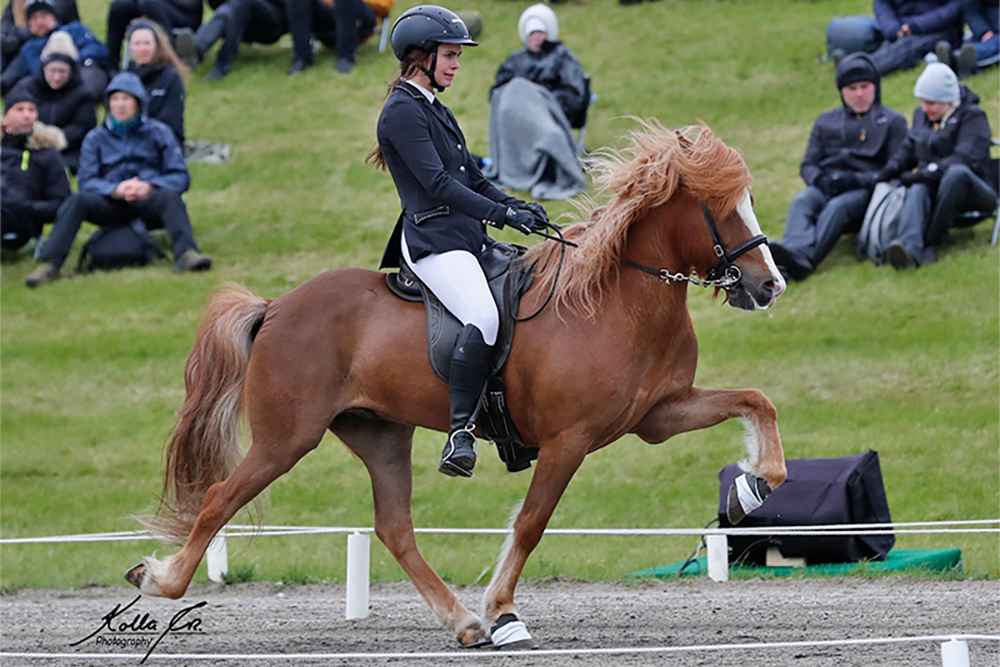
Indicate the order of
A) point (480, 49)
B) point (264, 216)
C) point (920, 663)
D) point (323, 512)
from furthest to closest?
point (480, 49) < point (264, 216) < point (323, 512) < point (920, 663)

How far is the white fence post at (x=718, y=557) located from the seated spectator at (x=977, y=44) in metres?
9.15

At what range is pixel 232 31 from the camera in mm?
19125

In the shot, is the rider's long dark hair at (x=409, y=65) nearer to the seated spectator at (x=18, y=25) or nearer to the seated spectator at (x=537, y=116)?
the seated spectator at (x=537, y=116)

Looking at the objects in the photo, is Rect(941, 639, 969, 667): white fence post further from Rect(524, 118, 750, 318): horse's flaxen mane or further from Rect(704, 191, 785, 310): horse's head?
Rect(524, 118, 750, 318): horse's flaxen mane

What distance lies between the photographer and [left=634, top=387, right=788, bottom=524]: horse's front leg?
6.00 metres

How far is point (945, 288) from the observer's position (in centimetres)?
1209

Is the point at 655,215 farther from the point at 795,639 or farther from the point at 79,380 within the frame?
the point at 79,380

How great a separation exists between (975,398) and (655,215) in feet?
18.6

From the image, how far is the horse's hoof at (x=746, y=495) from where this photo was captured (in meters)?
6.04

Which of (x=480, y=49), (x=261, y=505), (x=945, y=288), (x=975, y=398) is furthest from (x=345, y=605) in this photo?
(x=480, y=49)

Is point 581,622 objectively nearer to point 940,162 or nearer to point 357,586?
point 357,586

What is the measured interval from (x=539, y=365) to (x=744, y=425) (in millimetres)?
972

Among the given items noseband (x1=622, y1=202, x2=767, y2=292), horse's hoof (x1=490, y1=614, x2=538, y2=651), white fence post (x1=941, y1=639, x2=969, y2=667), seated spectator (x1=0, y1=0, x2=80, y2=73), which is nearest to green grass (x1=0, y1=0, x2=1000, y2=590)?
noseband (x1=622, y1=202, x2=767, y2=292)

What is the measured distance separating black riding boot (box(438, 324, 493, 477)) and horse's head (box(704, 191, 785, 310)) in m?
1.10
